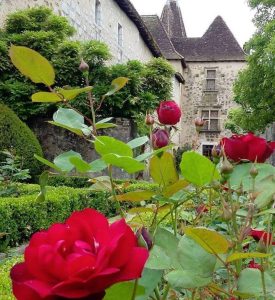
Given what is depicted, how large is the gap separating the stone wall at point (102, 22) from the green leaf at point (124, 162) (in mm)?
8726

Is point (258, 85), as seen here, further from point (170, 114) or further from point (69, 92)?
point (69, 92)

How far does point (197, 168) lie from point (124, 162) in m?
0.12

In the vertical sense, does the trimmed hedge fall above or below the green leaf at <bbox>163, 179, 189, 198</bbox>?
below

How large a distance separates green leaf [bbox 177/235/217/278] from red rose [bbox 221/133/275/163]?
0.20m

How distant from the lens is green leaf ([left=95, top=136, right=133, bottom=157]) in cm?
72

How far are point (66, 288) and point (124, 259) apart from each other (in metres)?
0.06

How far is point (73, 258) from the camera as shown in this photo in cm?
45

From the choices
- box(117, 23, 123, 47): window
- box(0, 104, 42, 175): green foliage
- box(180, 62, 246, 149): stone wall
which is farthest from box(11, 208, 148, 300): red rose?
box(180, 62, 246, 149): stone wall

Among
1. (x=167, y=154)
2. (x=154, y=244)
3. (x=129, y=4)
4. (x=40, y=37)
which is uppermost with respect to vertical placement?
(x=129, y=4)

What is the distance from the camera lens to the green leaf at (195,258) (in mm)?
649

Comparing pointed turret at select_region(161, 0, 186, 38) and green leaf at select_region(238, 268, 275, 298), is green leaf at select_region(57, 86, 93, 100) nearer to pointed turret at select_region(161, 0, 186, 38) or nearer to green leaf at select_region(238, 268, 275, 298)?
green leaf at select_region(238, 268, 275, 298)

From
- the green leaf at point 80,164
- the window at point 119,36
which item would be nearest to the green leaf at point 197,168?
the green leaf at point 80,164

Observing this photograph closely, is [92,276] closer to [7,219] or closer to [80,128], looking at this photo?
[80,128]

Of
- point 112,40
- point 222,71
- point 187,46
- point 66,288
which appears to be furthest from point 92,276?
point 187,46
